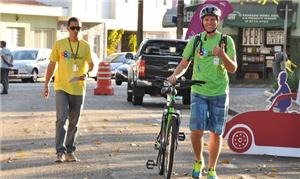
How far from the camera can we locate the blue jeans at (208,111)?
8.27 meters

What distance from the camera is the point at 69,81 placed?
31.6ft

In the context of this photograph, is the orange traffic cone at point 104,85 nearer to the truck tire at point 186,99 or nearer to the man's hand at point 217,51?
the truck tire at point 186,99

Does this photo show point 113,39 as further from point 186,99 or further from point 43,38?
point 186,99

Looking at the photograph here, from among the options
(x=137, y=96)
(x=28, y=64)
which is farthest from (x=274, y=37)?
(x=137, y=96)

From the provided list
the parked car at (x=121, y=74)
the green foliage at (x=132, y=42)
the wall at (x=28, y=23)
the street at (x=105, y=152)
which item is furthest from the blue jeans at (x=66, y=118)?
the green foliage at (x=132, y=42)

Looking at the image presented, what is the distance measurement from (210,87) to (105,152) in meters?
2.97

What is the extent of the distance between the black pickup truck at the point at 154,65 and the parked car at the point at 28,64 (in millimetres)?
14528

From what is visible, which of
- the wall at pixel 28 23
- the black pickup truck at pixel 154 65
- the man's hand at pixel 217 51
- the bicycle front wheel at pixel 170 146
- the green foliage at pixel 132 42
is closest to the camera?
the man's hand at pixel 217 51

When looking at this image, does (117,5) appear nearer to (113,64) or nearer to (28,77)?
(113,64)

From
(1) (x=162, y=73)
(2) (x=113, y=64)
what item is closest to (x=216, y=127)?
(1) (x=162, y=73)

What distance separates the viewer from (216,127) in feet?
27.2

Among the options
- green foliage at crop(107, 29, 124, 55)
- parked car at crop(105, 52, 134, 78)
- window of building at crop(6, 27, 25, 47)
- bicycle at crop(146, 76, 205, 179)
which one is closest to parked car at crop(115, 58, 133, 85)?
parked car at crop(105, 52, 134, 78)

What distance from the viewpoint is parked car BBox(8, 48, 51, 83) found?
3391 cm

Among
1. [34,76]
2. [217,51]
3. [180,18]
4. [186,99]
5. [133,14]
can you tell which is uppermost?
[133,14]
